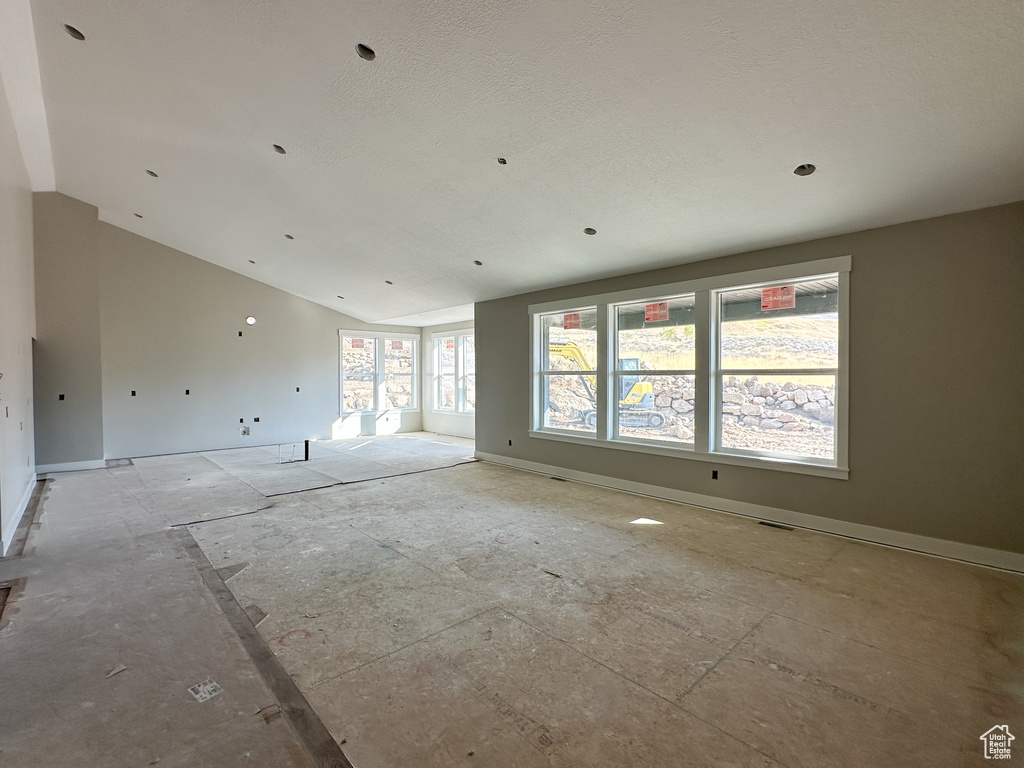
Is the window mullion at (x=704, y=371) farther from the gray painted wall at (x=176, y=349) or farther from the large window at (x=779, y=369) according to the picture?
the gray painted wall at (x=176, y=349)

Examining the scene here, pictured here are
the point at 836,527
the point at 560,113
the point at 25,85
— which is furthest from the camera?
the point at 25,85

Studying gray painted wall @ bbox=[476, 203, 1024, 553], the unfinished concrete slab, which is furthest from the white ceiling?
the unfinished concrete slab

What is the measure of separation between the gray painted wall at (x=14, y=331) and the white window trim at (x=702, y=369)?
5351mm

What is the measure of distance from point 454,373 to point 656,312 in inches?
233

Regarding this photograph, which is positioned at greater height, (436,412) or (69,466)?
(436,412)

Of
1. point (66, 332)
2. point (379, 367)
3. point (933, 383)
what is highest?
point (66, 332)

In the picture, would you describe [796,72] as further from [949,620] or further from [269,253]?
[269,253]

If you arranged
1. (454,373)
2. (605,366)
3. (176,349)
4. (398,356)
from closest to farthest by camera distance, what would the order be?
(605,366) < (176,349) < (454,373) < (398,356)

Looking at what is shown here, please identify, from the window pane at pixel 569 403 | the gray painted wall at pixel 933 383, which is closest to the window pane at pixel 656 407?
the window pane at pixel 569 403

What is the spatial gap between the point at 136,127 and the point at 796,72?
555 cm

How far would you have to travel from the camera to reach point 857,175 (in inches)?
121

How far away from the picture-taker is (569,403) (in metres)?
6.23

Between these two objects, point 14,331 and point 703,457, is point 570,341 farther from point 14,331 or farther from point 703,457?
point 14,331

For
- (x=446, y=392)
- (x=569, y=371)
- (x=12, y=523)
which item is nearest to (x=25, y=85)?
(x=12, y=523)
